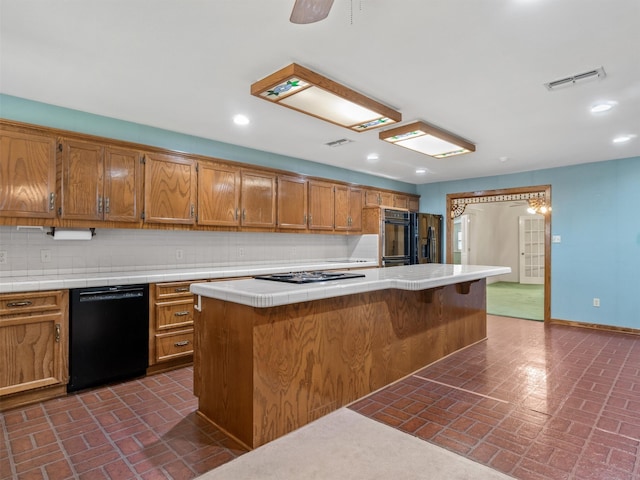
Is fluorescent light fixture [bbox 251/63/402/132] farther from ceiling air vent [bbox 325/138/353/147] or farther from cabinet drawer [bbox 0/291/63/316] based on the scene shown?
cabinet drawer [bbox 0/291/63/316]

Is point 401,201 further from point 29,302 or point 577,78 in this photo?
point 29,302

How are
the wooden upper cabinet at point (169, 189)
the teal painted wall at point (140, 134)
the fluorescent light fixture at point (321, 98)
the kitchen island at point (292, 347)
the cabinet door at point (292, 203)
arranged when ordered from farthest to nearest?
the cabinet door at point (292, 203)
the wooden upper cabinet at point (169, 189)
the teal painted wall at point (140, 134)
the fluorescent light fixture at point (321, 98)
the kitchen island at point (292, 347)

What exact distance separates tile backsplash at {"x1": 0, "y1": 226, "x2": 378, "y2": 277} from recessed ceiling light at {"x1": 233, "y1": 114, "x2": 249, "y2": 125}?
4.66ft

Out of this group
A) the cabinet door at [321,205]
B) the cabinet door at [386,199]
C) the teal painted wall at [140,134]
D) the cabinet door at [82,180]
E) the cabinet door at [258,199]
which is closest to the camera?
the teal painted wall at [140,134]

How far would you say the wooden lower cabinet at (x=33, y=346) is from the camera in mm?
2598

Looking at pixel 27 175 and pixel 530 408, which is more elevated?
pixel 27 175

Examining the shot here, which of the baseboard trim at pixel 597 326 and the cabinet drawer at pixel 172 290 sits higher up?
the cabinet drawer at pixel 172 290

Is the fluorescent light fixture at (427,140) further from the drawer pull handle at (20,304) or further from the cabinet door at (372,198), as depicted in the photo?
the drawer pull handle at (20,304)

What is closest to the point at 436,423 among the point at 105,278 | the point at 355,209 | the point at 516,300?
the point at 105,278

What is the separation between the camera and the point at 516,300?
751 cm

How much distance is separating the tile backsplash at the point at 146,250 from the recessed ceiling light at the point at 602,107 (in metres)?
3.22

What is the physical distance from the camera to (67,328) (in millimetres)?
2836

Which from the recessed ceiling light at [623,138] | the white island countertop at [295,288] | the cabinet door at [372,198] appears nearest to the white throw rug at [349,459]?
the white island countertop at [295,288]

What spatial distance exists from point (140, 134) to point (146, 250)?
3.87 feet
